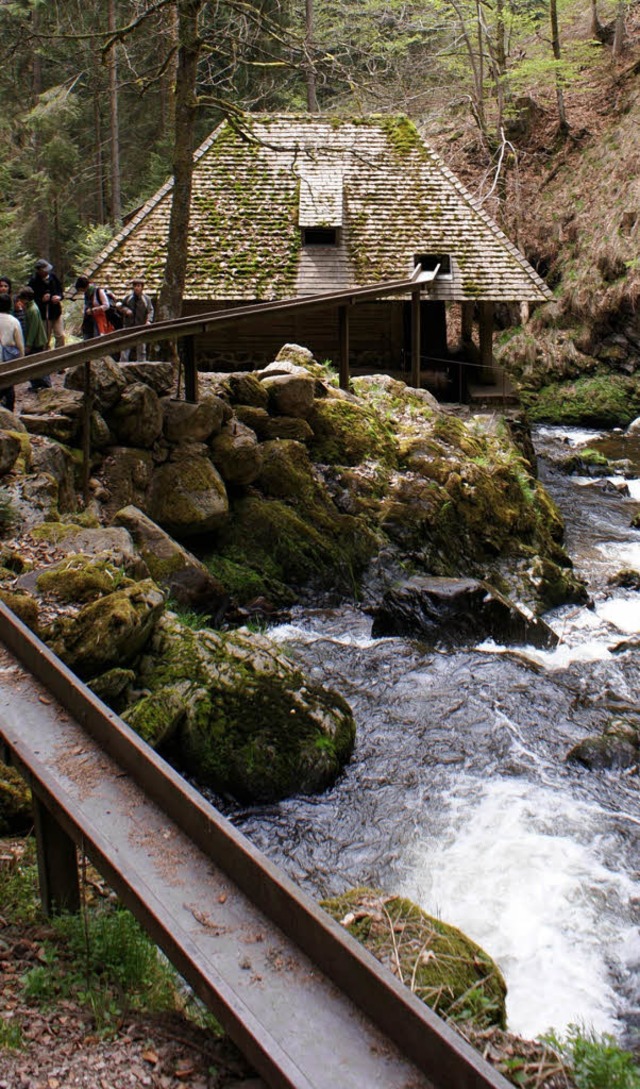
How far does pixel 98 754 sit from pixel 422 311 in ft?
67.1

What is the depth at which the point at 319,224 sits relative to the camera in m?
19.8

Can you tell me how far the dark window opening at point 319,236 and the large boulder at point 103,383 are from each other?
11182 millimetres

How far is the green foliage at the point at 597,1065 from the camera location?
3.95 metres

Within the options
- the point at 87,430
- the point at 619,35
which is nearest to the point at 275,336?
the point at 87,430

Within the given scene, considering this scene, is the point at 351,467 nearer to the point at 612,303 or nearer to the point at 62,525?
the point at 62,525

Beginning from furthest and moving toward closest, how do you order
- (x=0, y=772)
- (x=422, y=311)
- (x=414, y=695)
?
(x=422, y=311) → (x=414, y=695) → (x=0, y=772)

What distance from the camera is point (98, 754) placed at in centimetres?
315

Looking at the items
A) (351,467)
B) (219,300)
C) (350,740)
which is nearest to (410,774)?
(350,740)

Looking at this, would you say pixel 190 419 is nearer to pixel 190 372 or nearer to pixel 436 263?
pixel 190 372

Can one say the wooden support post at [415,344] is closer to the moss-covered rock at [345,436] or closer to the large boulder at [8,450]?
the moss-covered rock at [345,436]

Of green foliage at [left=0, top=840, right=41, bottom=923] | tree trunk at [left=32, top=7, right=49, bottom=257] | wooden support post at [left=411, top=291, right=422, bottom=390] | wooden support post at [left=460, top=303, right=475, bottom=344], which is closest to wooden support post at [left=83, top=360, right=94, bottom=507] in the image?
green foliage at [left=0, top=840, right=41, bottom=923]

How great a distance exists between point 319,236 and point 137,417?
38.3ft

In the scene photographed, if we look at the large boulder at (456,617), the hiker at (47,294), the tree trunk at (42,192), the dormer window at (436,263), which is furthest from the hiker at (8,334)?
the tree trunk at (42,192)

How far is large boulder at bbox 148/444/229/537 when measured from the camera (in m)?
10.1
